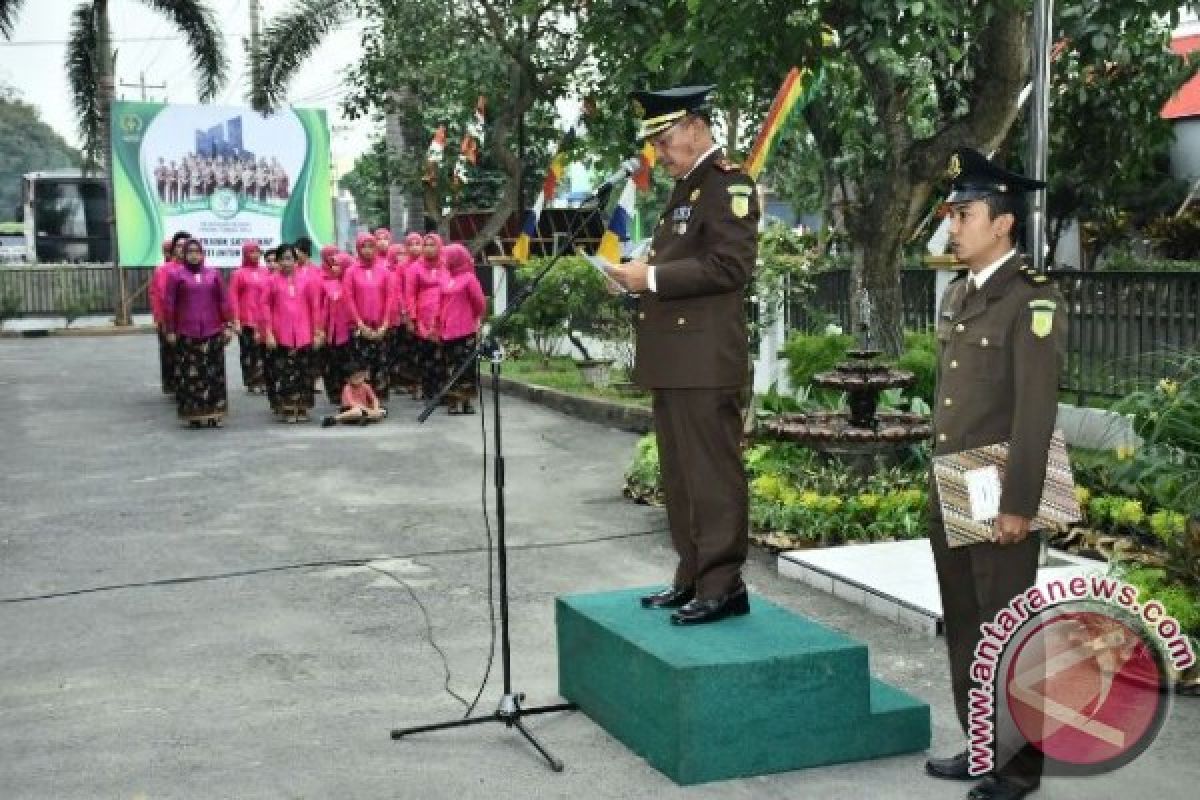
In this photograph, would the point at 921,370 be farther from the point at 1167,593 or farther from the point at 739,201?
the point at 739,201

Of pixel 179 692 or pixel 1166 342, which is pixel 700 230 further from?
pixel 1166 342

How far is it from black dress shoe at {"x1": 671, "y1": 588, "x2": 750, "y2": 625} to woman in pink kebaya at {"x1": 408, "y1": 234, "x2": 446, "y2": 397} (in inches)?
412

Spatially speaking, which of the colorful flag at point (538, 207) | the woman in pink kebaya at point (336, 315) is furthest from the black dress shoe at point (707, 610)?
the woman in pink kebaya at point (336, 315)

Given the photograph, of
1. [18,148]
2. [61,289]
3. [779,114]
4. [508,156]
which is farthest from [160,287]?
[18,148]

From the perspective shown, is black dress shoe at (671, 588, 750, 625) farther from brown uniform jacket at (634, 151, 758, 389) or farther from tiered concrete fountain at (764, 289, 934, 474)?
tiered concrete fountain at (764, 289, 934, 474)

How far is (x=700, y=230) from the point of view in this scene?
5.06 meters

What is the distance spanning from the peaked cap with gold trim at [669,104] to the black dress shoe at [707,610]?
1.66 meters

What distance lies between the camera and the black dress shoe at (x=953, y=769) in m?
4.75

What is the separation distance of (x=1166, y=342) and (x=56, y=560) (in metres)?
7.32

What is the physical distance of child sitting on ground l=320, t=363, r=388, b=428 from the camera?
1452 centimetres

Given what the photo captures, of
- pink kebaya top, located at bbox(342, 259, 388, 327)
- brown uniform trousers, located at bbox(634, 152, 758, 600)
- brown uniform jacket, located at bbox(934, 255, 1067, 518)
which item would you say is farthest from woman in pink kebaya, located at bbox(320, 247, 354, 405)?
brown uniform jacket, located at bbox(934, 255, 1067, 518)

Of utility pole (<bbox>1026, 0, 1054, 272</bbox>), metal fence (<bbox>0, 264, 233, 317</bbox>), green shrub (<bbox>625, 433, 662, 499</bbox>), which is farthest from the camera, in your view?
metal fence (<bbox>0, 264, 233, 317</bbox>)

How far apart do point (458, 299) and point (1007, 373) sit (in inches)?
440

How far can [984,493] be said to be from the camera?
440 centimetres
